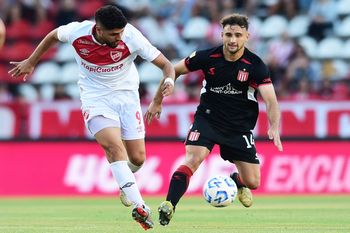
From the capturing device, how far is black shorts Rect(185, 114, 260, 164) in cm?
1125

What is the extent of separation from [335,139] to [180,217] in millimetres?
6390

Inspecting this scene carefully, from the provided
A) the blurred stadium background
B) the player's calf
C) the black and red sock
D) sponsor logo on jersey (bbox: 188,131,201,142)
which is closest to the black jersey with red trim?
sponsor logo on jersey (bbox: 188,131,201,142)

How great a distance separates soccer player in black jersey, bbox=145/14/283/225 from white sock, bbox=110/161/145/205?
86cm

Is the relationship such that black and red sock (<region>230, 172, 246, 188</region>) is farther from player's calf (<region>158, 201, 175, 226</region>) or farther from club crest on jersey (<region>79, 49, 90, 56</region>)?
club crest on jersey (<region>79, 49, 90, 56</region>)

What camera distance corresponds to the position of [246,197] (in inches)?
496

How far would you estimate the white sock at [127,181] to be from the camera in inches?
395

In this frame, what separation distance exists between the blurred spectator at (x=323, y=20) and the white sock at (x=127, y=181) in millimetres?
12375

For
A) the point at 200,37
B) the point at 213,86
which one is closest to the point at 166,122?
the point at 200,37

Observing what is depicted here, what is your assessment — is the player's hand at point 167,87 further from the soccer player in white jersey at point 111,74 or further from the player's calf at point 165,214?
the player's calf at point 165,214

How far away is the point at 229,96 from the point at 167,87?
1451mm

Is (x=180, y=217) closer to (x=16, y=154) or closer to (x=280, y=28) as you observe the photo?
(x=16, y=154)

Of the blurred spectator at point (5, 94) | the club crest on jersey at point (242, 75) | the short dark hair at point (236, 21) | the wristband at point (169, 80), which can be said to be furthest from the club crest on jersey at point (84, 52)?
the blurred spectator at point (5, 94)

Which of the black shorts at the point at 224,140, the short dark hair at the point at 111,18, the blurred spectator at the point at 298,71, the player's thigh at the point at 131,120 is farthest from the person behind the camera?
the blurred spectator at the point at 298,71

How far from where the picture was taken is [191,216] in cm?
1266
